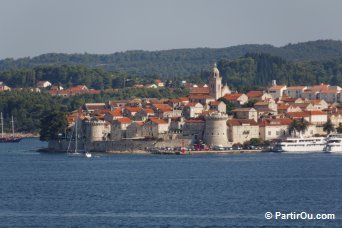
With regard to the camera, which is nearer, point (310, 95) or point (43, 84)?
point (310, 95)

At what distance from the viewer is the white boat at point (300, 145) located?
237 ft

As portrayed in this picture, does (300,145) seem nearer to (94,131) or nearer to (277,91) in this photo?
(94,131)

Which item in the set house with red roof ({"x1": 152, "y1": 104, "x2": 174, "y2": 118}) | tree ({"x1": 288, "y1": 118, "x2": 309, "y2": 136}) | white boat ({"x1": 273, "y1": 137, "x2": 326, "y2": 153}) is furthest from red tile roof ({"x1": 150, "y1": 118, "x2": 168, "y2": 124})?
tree ({"x1": 288, "y1": 118, "x2": 309, "y2": 136})

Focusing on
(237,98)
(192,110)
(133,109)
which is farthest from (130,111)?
(237,98)

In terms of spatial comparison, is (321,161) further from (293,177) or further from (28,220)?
(28,220)

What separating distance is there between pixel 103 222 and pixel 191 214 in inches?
111

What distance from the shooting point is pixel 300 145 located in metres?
72.6

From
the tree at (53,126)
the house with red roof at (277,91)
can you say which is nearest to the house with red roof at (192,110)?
the tree at (53,126)

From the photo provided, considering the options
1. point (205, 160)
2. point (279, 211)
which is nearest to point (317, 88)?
point (205, 160)

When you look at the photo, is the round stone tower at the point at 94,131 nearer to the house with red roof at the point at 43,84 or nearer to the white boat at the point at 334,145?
the white boat at the point at 334,145

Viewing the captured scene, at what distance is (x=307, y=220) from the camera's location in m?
35.8

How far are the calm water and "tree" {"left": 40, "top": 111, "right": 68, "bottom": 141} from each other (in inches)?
348

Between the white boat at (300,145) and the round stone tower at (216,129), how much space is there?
119 inches

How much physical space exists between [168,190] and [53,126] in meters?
32.3
